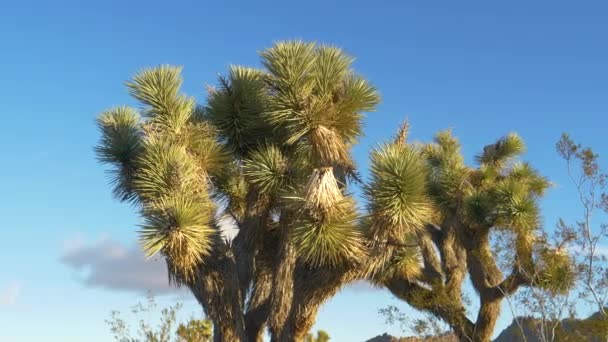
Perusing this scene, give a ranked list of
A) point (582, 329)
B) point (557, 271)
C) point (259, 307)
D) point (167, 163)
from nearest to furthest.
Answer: point (167, 163), point (259, 307), point (582, 329), point (557, 271)

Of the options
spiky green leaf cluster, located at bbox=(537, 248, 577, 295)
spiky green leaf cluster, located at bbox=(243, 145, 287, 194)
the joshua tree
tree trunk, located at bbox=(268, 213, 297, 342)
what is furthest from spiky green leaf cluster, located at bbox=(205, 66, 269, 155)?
spiky green leaf cluster, located at bbox=(537, 248, 577, 295)

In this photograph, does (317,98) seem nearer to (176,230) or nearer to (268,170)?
(268,170)

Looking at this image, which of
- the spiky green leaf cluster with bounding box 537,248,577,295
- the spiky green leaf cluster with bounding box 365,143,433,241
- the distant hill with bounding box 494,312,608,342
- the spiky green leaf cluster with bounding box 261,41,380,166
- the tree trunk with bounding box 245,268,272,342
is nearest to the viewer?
the spiky green leaf cluster with bounding box 365,143,433,241

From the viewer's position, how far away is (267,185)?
15.5 metres

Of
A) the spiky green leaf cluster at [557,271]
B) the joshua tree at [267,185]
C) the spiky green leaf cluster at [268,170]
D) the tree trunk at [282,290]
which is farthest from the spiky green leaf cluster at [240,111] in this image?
the spiky green leaf cluster at [557,271]

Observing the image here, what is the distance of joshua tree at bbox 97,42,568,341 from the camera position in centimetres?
1411

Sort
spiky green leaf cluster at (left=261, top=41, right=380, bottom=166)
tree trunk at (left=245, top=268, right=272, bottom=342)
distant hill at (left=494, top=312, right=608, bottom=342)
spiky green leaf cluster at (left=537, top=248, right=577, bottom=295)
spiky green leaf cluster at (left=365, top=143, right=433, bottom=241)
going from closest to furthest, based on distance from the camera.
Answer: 1. spiky green leaf cluster at (left=365, top=143, right=433, bottom=241)
2. spiky green leaf cluster at (left=261, top=41, right=380, bottom=166)
3. tree trunk at (left=245, top=268, right=272, bottom=342)
4. distant hill at (left=494, top=312, right=608, bottom=342)
5. spiky green leaf cluster at (left=537, top=248, right=577, bottom=295)

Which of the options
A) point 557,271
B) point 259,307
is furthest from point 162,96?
point 557,271

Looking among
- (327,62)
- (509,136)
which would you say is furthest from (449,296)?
(327,62)

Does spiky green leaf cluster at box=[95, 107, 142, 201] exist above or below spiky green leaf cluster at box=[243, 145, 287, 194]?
above

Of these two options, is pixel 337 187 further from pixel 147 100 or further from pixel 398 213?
pixel 147 100

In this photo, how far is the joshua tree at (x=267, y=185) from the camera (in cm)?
1411

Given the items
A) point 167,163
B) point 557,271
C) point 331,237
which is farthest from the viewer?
point 557,271

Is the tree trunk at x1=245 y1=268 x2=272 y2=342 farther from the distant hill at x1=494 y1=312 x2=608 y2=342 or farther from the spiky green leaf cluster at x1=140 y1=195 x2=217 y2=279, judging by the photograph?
the distant hill at x1=494 y1=312 x2=608 y2=342
